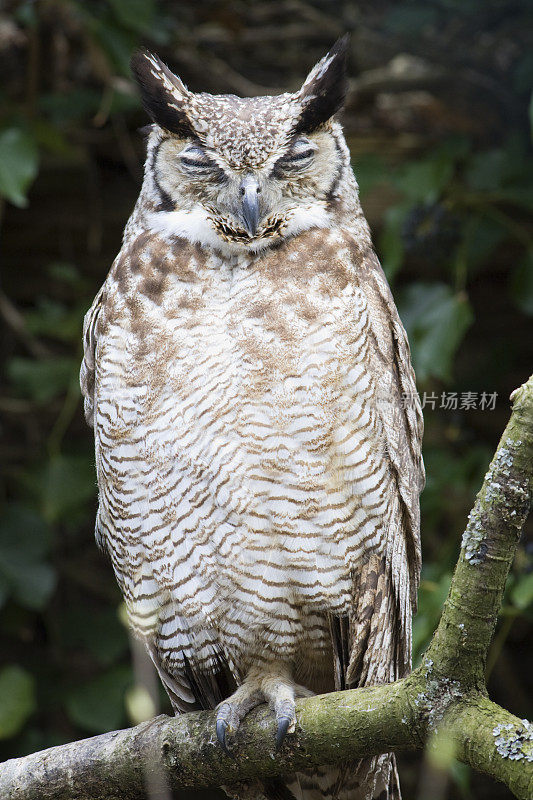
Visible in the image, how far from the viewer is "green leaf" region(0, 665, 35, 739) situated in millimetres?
2549

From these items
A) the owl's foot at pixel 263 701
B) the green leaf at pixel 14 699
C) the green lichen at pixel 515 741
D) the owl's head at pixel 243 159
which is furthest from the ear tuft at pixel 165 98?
the green leaf at pixel 14 699

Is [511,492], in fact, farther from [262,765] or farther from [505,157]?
[505,157]

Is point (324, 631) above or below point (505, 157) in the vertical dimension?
below

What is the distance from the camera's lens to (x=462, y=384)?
3.09m

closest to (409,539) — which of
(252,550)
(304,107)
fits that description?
(252,550)

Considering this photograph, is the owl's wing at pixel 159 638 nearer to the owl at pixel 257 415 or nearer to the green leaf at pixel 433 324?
the owl at pixel 257 415

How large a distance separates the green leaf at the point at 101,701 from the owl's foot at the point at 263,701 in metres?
1.08

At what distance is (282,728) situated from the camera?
1536 mm

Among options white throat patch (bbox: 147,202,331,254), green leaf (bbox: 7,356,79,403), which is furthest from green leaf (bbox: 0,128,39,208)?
white throat patch (bbox: 147,202,331,254)

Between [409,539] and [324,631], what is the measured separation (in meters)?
0.29

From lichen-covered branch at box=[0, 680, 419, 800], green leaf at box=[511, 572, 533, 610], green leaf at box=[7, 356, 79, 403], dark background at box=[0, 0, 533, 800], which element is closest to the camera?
lichen-covered branch at box=[0, 680, 419, 800]

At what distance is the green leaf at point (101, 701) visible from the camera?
278 centimetres

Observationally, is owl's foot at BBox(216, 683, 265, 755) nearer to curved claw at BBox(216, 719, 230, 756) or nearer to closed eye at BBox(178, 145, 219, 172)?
curved claw at BBox(216, 719, 230, 756)

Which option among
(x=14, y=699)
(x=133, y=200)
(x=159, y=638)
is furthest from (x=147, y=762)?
(x=133, y=200)
